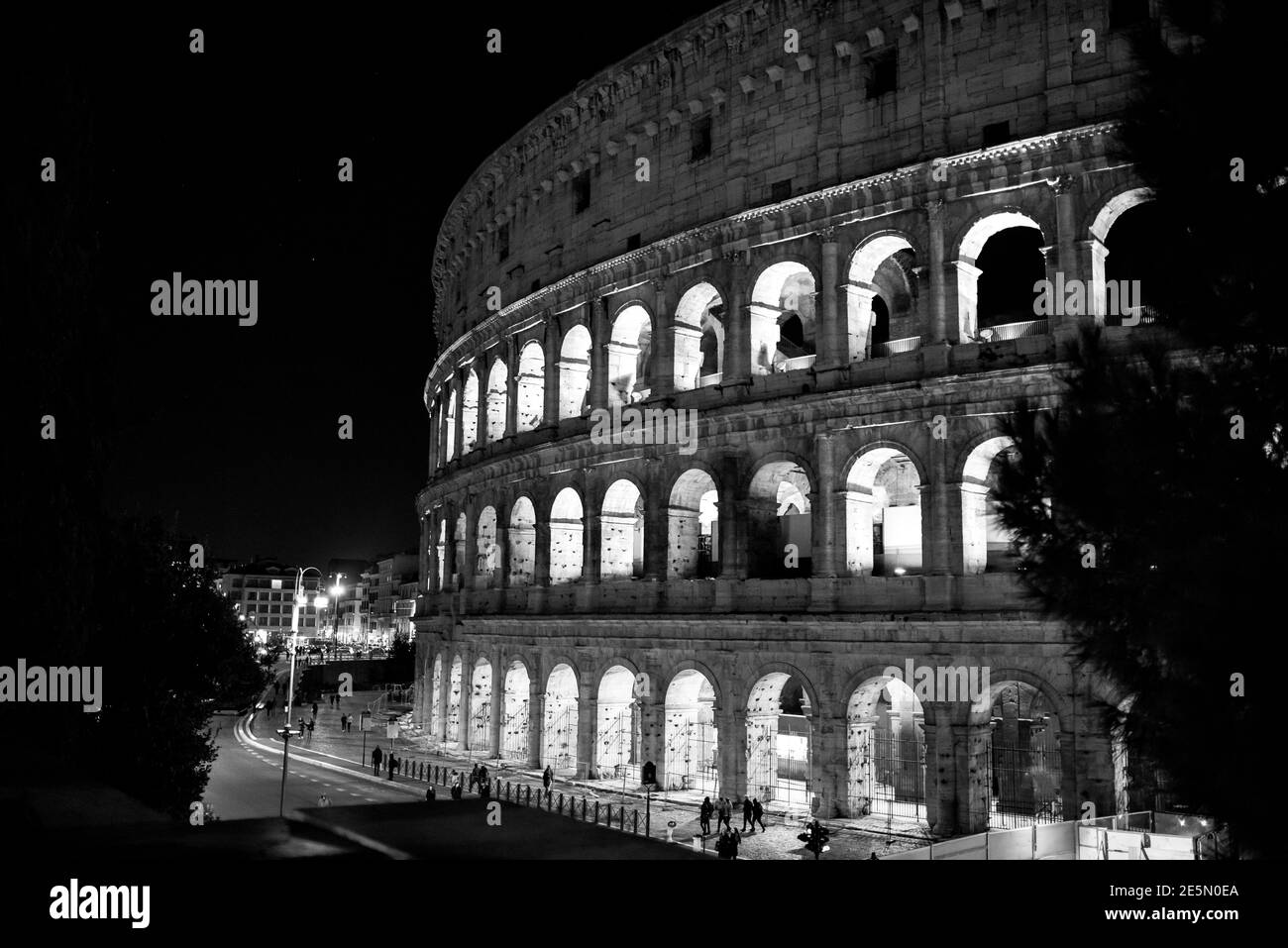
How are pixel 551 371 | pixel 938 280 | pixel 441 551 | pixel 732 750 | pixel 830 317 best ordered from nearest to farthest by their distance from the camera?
pixel 938 280, pixel 830 317, pixel 732 750, pixel 551 371, pixel 441 551

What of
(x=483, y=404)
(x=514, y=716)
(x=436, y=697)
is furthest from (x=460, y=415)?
(x=514, y=716)

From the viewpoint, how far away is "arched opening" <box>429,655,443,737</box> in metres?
34.6

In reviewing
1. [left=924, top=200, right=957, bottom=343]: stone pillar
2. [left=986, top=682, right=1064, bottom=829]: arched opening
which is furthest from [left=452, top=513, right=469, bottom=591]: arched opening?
[left=924, top=200, right=957, bottom=343]: stone pillar

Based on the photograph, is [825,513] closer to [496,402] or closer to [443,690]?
[496,402]

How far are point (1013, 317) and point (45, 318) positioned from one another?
22.2m

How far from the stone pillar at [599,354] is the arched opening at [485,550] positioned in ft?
21.8

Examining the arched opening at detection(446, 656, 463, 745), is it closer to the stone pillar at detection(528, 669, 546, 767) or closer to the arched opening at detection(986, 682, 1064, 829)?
the stone pillar at detection(528, 669, 546, 767)

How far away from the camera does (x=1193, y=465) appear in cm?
693

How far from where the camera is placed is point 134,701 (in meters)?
20.7

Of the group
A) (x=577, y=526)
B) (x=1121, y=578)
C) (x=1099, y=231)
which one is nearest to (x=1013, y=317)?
(x=1099, y=231)

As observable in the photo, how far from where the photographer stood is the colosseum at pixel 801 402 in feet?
66.4

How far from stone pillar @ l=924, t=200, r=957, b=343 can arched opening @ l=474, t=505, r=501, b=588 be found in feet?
52.7

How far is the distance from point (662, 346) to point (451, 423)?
1378 centimetres

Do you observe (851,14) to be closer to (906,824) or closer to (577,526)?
(577,526)
